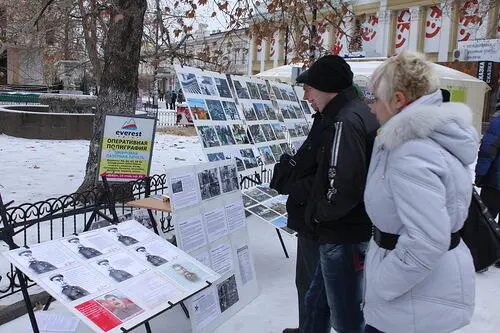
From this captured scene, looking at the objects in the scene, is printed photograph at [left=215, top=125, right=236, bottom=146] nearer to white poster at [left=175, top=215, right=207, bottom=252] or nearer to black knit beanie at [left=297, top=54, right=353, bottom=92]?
white poster at [left=175, top=215, right=207, bottom=252]

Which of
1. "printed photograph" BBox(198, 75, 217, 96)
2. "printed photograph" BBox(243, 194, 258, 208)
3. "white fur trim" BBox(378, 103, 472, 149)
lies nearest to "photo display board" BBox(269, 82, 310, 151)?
"printed photograph" BBox(198, 75, 217, 96)

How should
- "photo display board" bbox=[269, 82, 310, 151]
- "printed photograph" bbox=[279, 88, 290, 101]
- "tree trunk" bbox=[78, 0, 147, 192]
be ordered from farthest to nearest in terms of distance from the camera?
"printed photograph" bbox=[279, 88, 290, 101] < "photo display board" bbox=[269, 82, 310, 151] < "tree trunk" bbox=[78, 0, 147, 192]

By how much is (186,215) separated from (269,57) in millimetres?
47053

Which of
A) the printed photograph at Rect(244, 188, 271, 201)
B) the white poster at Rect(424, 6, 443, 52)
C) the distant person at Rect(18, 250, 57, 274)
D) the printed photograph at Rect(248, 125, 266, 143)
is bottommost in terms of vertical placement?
the printed photograph at Rect(244, 188, 271, 201)

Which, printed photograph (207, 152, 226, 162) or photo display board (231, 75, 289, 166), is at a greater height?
photo display board (231, 75, 289, 166)

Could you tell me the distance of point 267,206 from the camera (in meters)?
4.68

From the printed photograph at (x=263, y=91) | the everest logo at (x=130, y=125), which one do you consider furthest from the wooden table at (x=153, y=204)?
the printed photograph at (x=263, y=91)

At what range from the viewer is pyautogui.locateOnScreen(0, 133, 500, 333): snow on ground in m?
3.73

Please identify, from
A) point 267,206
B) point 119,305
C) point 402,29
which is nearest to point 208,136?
point 267,206

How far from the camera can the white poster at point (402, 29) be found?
3206 centimetres

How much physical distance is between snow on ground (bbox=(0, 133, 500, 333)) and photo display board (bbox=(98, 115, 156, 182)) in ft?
5.67

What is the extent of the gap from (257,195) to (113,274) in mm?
2557

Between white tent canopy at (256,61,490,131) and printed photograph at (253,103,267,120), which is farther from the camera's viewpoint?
white tent canopy at (256,61,490,131)

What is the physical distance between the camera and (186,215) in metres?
3.40
